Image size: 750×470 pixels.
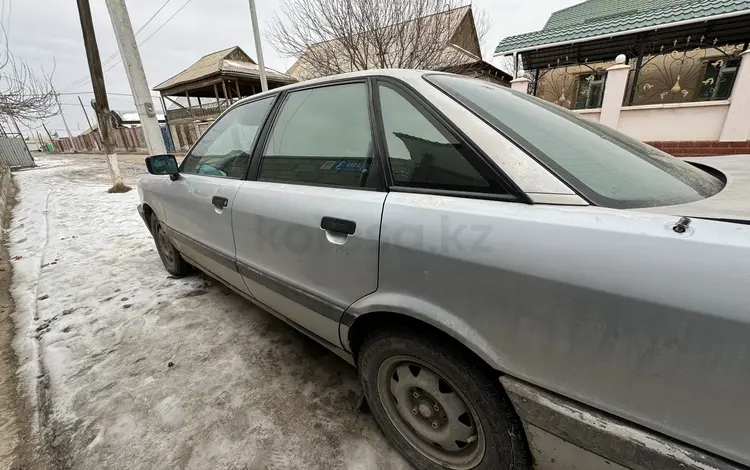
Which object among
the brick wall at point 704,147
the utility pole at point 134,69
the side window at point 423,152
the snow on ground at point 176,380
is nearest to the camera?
the side window at point 423,152

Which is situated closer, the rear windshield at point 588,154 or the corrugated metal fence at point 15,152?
the rear windshield at point 588,154

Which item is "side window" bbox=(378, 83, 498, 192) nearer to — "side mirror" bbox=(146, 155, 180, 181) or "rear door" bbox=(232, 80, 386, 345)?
"rear door" bbox=(232, 80, 386, 345)

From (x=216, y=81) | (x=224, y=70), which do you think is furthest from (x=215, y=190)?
(x=216, y=81)

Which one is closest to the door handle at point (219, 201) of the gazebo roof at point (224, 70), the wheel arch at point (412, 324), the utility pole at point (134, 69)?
the wheel arch at point (412, 324)

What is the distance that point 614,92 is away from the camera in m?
6.90

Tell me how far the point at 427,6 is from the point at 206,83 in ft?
47.0

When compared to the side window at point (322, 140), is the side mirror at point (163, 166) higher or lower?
lower

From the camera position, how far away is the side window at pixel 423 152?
1117mm

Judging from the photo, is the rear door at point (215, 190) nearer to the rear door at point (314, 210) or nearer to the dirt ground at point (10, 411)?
the rear door at point (314, 210)

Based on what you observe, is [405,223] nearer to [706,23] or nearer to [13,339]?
[13,339]

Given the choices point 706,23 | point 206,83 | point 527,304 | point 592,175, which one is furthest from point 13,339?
point 206,83

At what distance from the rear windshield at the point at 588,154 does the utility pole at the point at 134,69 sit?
8055 millimetres

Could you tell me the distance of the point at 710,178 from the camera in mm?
1354

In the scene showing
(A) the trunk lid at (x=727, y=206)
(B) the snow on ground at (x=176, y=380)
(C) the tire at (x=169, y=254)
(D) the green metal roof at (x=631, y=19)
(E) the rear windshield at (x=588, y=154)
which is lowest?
(B) the snow on ground at (x=176, y=380)
